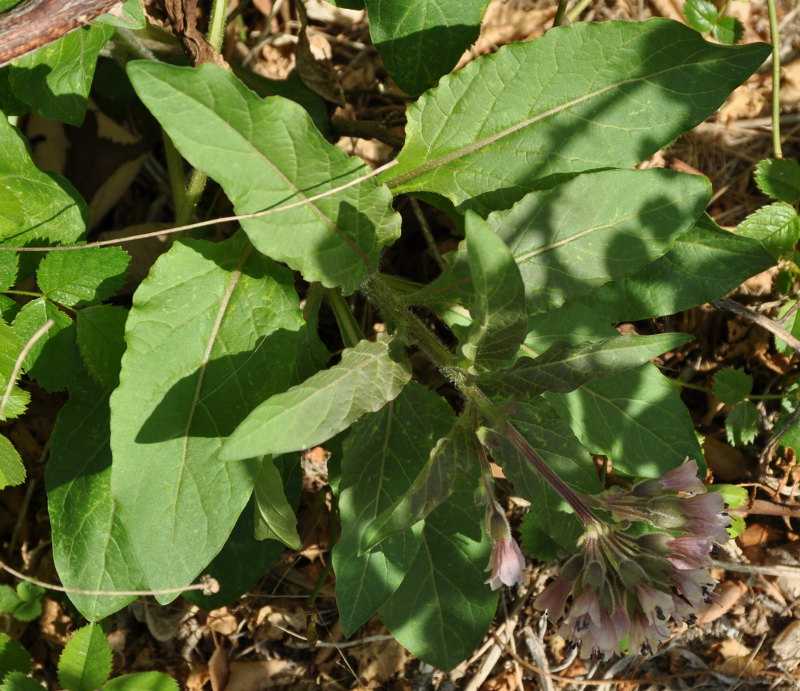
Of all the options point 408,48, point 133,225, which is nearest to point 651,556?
point 408,48

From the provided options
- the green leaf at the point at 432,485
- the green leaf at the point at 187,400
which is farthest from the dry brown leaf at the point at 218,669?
the green leaf at the point at 432,485

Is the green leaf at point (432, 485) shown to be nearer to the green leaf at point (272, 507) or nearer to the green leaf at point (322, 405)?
the green leaf at point (322, 405)

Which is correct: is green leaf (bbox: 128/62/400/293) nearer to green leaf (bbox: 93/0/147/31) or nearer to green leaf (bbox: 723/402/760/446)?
green leaf (bbox: 93/0/147/31)

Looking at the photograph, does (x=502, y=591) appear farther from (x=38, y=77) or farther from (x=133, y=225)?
(x=38, y=77)

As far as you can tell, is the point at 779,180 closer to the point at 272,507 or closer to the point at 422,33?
the point at 422,33

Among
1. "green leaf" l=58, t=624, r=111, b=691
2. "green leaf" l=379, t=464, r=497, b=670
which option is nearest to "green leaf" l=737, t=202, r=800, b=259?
"green leaf" l=379, t=464, r=497, b=670

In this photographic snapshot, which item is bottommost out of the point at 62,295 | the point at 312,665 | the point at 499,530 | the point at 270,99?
the point at 312,665
